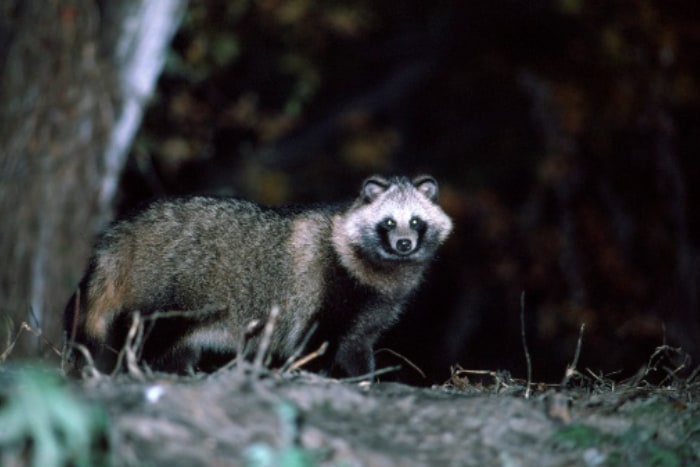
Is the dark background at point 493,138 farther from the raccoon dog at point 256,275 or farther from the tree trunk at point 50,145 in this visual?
the raccoon dog at point 256,275

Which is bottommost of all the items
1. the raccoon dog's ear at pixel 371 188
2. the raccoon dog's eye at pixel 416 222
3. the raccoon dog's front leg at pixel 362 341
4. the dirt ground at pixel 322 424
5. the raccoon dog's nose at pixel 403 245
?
the raccoon dog's front leg at pixel 362 341

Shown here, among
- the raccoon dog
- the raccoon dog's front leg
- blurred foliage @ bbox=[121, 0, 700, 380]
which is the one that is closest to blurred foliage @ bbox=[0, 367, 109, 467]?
the raccoon dog

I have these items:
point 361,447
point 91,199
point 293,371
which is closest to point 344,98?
point 91,199

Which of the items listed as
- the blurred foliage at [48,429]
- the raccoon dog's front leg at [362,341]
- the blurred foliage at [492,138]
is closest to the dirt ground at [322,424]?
the blurred foliage at [48,429]

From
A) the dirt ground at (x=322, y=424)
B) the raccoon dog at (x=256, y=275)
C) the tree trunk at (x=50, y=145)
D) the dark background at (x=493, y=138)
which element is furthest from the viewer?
the dark background at (x=493, y=138)

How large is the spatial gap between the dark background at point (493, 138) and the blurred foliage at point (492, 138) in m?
0.03

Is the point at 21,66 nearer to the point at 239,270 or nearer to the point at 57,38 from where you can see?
the point at 57,38

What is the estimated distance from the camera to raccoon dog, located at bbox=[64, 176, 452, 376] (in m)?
5.88

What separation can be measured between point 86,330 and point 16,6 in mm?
3705

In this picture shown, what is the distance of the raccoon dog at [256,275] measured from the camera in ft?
19.3

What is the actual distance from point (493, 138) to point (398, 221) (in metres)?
11.1

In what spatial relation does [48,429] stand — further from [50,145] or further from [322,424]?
[50,145]

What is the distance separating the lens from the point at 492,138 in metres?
17.2

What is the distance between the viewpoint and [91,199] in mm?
8492
